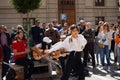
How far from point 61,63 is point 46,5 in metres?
27.9

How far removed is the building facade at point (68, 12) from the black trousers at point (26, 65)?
1067 inches

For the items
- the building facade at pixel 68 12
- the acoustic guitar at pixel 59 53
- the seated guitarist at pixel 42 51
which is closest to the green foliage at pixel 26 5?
the building facade at pixel 68 12

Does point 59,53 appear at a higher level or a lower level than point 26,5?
lower

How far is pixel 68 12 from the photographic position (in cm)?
4072

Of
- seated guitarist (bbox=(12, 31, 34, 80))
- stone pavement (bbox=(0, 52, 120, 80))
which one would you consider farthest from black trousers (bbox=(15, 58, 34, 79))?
stone pavement (bbox=(0, 52, 120, 80))

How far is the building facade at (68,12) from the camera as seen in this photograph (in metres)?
38.8

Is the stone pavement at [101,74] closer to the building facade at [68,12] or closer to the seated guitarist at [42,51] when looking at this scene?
the seated guitarist at [42,51]

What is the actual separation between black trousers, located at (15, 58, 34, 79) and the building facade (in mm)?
27108

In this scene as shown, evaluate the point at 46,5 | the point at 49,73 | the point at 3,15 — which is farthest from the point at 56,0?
the point at 49,73

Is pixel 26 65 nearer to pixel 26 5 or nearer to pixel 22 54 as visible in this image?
pixel 22 54

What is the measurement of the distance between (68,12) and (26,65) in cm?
3005

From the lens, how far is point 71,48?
9.92m

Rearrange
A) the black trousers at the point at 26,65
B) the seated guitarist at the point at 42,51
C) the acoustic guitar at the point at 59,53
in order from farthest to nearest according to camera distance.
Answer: the black trousers at the point at 26,65 < the seated guitarist at the point at 42,51 < the acoustic guitar at the point at 59,53

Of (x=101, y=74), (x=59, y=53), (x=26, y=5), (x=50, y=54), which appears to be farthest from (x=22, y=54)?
(x=26, y=5)
